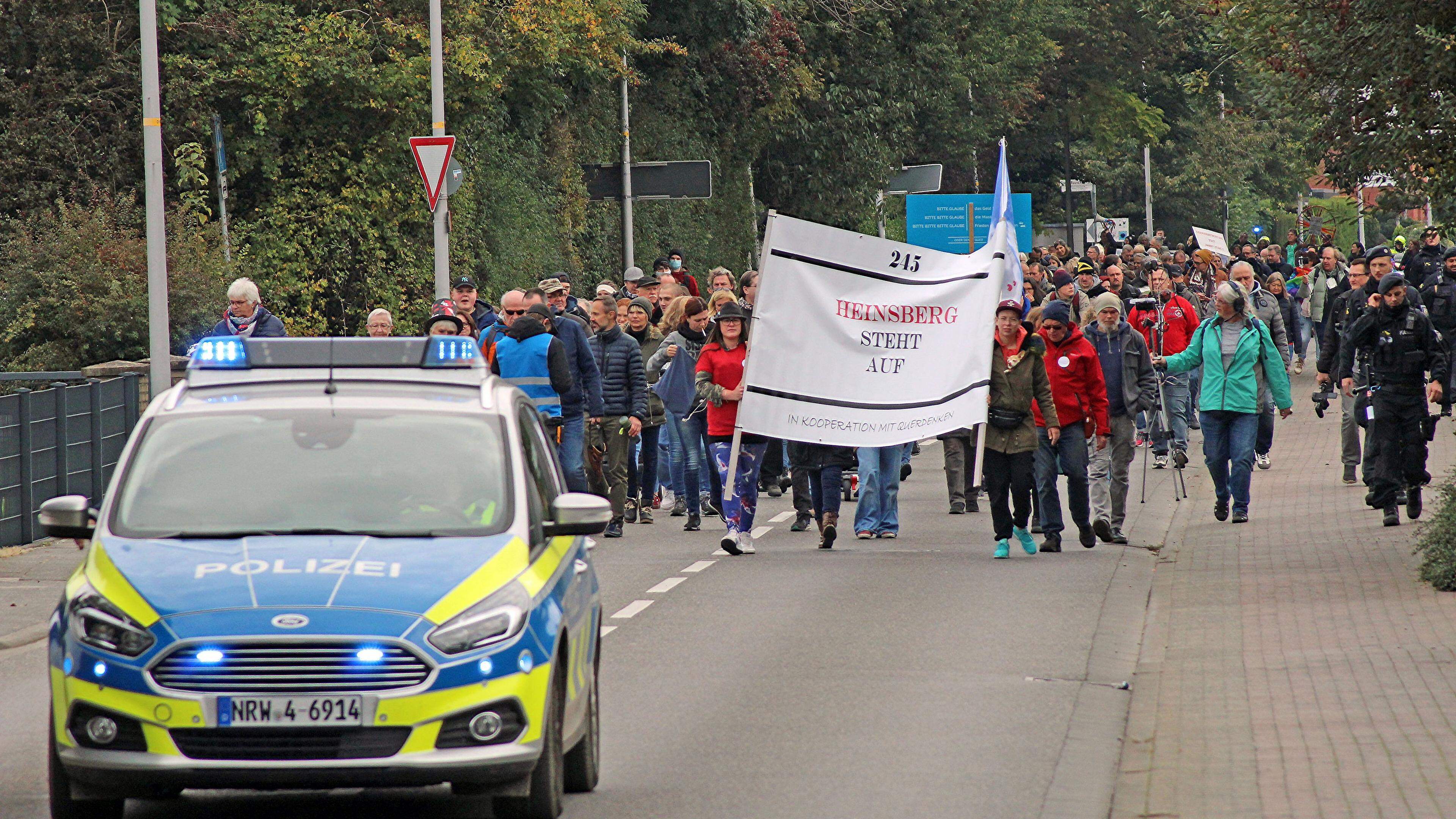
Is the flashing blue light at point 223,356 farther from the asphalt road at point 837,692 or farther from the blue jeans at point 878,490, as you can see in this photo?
the blue jeans at point 878,490

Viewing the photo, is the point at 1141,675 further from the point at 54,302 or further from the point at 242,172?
the point at 242,172

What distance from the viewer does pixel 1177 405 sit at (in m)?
21.6

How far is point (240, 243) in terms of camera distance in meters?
27.2

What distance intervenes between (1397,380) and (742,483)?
16.5 feet

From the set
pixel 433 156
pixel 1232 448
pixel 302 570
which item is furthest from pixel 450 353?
pixel 433 156

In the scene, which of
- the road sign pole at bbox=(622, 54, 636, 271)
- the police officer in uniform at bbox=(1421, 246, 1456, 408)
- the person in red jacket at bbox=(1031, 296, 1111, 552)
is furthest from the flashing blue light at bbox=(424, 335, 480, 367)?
the road sign pole at bbox=(622, 54, 636, 271)

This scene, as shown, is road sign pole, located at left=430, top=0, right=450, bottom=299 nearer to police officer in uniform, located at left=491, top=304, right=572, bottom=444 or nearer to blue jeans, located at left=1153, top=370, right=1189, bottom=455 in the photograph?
blue jeans, located at left=1153, top=370, right=1189, bottom=455

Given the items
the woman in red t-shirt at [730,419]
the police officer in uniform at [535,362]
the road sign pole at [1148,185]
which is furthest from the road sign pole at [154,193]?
the road sign pole at [1148,185]

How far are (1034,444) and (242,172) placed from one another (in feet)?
50.9

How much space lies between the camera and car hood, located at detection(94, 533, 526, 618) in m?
6.22

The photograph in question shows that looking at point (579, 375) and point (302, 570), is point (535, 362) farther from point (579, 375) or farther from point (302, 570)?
point (302, 570)

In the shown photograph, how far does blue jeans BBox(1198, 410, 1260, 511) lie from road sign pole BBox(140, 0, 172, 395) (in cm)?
857

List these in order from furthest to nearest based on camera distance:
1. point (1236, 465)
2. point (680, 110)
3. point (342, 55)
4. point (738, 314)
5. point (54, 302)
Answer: point (680, 110) < point (342, 55) < point (54, 302) < point (1236, 465) < point (738, 314)

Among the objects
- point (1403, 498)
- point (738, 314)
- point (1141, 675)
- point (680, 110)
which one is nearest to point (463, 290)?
point (738, 314)
